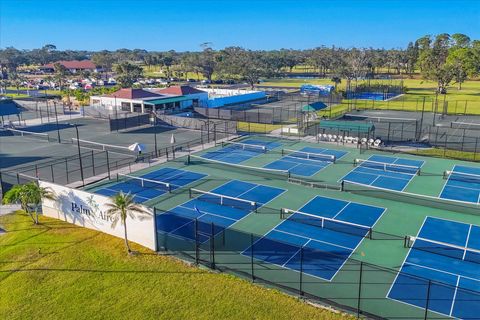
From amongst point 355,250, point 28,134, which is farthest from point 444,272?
point 28,134

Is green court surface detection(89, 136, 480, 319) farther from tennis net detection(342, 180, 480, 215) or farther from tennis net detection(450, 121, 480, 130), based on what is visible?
tennis net detection(450, 121, 480, 130)

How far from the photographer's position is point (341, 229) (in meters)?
22.8

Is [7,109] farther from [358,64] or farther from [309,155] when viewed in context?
[358,64]

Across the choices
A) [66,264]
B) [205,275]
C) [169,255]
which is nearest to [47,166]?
[66,264]

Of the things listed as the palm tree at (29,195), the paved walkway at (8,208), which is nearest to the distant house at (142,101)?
the paved walkway at (8,208)

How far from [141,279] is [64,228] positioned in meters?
8.18

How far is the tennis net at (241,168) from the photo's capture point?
33072 mm

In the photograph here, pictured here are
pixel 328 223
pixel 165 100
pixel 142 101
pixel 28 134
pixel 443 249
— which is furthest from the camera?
pixel 165 100

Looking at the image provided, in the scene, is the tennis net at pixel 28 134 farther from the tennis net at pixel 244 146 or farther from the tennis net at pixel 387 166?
the tennis net at pixel 387 166

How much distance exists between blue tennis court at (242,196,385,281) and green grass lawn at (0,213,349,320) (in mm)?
2665

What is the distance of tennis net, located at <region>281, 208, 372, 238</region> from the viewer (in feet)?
72.4

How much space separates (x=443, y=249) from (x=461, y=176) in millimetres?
14414

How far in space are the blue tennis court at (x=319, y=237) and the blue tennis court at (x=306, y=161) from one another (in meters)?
7.69

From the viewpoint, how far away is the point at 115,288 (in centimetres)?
1723
